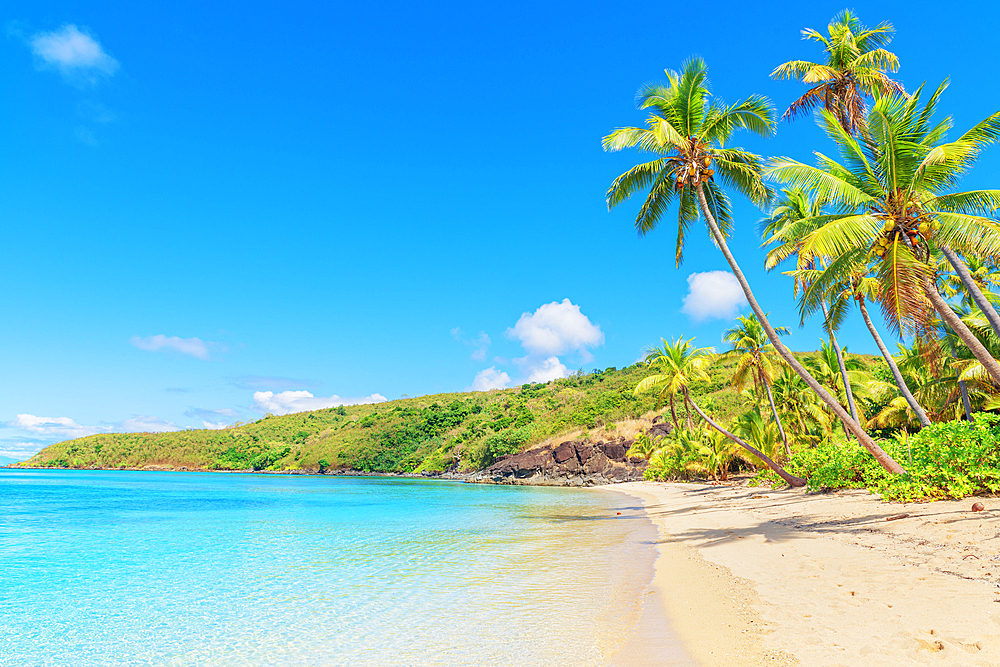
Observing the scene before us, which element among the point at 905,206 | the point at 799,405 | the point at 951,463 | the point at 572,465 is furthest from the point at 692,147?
the point at 572,465

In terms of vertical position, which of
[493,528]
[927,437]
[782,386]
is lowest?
[493,528]

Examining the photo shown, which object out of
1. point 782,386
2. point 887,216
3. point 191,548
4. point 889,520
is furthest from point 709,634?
point 782,386

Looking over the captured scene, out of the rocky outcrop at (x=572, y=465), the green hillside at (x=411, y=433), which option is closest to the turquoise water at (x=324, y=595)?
the rocky outcrop at (x=572, y=465)

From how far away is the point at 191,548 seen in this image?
43.1ft

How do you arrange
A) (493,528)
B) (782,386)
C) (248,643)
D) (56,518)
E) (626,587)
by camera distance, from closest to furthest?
1. (248,643)
2. (626,587)
3. (493,528)
4. (56,518)
5. (782,386)

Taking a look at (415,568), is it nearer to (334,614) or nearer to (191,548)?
(334,614)

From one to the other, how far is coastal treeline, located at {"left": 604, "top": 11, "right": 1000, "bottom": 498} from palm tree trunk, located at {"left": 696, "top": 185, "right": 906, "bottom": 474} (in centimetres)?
5

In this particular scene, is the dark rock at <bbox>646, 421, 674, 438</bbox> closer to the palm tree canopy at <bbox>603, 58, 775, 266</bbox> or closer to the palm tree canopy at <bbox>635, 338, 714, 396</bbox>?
the palm tree canopy at <bbox>635, 338, 714, 396</bbox>

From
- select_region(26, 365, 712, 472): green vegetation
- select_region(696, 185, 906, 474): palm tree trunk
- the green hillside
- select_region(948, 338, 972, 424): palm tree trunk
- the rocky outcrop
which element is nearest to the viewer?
select_region(696, 185, 906, 474): palm tree trunk

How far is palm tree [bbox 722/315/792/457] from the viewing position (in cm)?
2738

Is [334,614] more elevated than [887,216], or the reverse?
[887,216]

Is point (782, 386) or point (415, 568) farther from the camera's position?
point (782, 386)

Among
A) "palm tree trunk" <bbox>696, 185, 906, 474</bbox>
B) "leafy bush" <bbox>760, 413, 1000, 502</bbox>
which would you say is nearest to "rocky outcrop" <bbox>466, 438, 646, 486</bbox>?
"palm tree trunk" <bbox>696, 185, 906, 474</bbox>

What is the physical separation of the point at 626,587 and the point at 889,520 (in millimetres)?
6344
